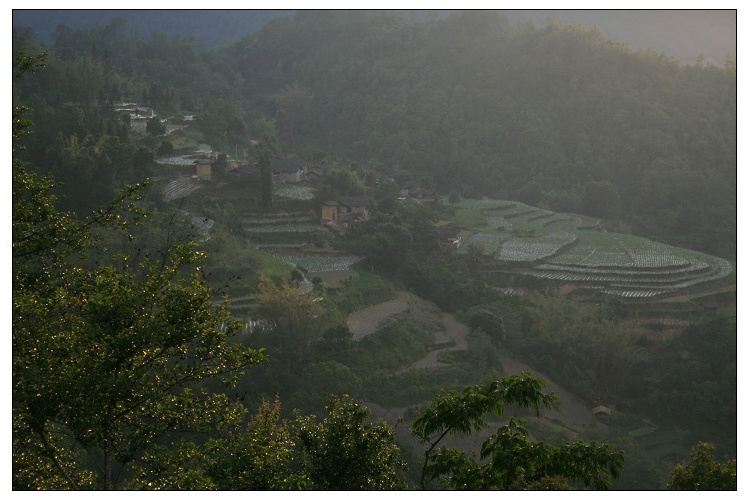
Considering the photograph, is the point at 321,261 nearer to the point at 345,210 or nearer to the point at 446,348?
the point at 345,210

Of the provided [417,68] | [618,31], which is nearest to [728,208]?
[417,68]

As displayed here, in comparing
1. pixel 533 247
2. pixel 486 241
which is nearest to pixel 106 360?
pixel 533 247

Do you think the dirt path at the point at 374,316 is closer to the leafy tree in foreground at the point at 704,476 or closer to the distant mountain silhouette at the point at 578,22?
the leafy tree in foreground at the point at 704,476

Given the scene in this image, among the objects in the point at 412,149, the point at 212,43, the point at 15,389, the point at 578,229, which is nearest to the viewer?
the point at 15,389

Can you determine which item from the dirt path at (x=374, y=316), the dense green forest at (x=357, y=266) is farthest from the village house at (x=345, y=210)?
the dirt path at (x=374, y=316)

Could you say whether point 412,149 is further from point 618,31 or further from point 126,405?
point 126,405

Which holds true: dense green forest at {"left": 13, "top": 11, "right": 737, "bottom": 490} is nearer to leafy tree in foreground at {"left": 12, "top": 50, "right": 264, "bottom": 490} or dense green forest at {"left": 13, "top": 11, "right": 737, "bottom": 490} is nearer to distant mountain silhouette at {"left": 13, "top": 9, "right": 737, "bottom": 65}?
leafy tree in foreground at {"left": 12, "top": 50, "right": 264, "bottom": 490}
